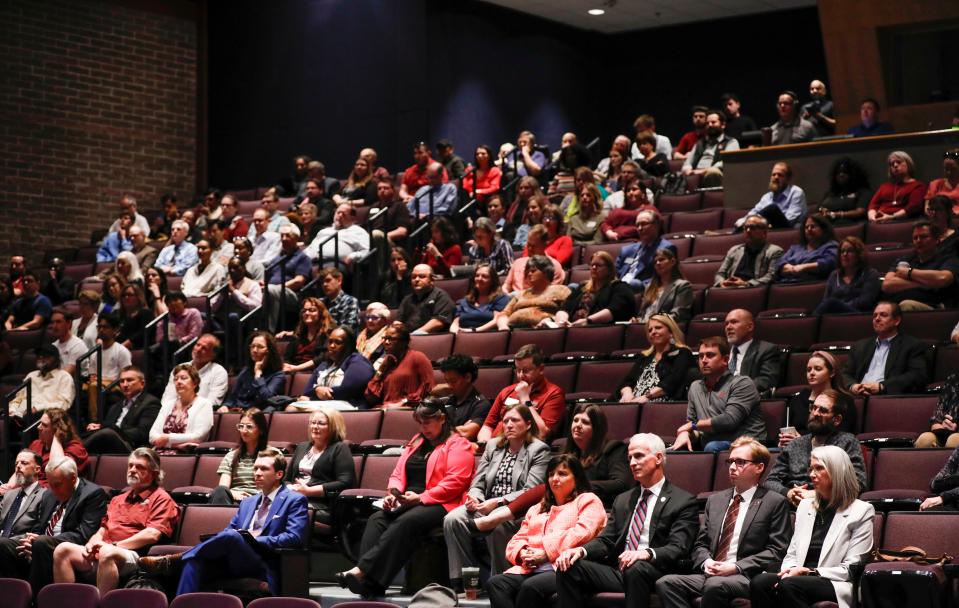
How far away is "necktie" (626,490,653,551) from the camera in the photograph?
553 centimetres

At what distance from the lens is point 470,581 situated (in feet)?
19.4

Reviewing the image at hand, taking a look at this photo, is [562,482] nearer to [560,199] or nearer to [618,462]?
[618,462]

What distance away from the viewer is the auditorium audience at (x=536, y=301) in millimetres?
8297

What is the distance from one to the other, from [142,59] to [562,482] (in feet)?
32.9

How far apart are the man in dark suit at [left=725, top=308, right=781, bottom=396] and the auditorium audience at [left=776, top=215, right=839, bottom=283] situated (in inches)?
46.9

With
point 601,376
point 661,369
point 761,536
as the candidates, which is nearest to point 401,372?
point 601,376

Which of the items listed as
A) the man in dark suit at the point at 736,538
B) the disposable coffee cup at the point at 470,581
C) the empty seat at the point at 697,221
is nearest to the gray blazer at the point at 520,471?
the disposable coffee cup at the point at 470,581

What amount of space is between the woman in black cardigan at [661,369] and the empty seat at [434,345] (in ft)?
5.04

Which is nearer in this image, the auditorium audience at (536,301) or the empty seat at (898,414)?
the empty seat at (898,414)

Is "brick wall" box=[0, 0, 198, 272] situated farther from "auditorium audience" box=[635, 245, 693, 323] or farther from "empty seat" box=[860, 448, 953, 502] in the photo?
"empty seat" box=[860, 448, 953, 502]

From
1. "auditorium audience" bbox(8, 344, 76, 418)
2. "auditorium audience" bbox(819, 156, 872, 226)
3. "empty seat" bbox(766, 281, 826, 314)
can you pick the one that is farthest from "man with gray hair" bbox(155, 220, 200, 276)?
"empty seat" bbox(766, 281, 826, 314)

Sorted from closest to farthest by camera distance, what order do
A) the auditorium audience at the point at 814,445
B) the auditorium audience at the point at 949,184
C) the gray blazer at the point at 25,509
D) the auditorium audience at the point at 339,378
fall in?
1. the auditorium audience at the point at 814,445
2. the gray blazer at the point at 25,509
3. the auditorium audience at the point at 339,378
4. the auditorium audience at the point at 949,184

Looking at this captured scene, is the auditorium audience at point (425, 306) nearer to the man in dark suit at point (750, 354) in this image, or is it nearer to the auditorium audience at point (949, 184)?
the man in dark suit at point (750, 354)

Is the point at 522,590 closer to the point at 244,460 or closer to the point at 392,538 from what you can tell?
the point at 392,538
